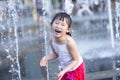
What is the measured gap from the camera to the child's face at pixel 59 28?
3619mm

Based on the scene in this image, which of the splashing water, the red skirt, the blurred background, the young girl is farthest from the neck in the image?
the splashing water

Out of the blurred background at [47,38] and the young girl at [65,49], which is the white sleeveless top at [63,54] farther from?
the blurred background at [47,38]

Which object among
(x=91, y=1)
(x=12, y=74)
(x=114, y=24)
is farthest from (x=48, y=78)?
(x=91, y=1)

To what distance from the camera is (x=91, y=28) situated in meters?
11.4

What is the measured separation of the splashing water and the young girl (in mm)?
2746

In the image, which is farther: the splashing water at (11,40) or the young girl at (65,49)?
the splashing water at (11,40)

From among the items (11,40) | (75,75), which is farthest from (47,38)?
(75,75)

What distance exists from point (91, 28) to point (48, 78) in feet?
19.3

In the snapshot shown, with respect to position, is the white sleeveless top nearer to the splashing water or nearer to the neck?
the neck

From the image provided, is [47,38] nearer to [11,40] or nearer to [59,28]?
[11,40]

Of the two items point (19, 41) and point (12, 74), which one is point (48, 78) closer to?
point (12, 74)

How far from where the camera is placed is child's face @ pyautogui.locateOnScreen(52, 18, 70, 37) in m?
3.62

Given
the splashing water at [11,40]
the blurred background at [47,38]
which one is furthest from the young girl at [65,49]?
the splashing water at [11,40]

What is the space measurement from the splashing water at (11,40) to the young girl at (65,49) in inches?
108
